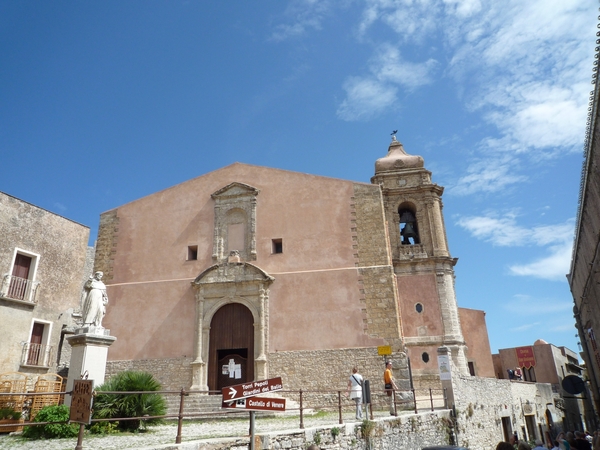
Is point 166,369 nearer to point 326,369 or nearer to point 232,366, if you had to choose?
point 232,366

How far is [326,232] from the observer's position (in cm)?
1680

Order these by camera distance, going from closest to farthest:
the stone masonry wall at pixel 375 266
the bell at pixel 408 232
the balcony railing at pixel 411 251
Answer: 1. the stone masonry wall at pixel 375 266
2. the balcony railing at pixel 411 251
3. the bell at pixel 408 232

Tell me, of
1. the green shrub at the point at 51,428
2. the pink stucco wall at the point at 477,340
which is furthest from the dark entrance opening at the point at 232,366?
the pink stucco wall at the point at 477,340

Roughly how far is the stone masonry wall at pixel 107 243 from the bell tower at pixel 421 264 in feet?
40.6

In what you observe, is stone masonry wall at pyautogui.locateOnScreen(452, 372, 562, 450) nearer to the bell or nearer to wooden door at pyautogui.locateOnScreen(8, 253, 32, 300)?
the bell

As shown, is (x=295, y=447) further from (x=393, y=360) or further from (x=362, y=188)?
(x=362, y=188)

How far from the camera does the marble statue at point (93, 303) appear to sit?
9.80 metres

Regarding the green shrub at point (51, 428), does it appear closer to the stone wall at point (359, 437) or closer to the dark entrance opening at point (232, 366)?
the stone wall at point (359, 437)

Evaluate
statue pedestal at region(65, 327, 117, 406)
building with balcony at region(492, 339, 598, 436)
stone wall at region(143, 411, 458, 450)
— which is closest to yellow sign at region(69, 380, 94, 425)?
stone wall at region(143, 411, 458, 450)

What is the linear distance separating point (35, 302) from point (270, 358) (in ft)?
28.4

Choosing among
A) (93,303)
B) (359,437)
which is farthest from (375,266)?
(93,303)

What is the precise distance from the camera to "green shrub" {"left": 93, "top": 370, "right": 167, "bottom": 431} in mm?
8828

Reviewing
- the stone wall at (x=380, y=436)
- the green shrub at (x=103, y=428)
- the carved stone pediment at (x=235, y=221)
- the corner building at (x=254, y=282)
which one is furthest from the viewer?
the carved stone pediment at (x=235, y=221)

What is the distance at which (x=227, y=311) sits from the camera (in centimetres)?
1645
